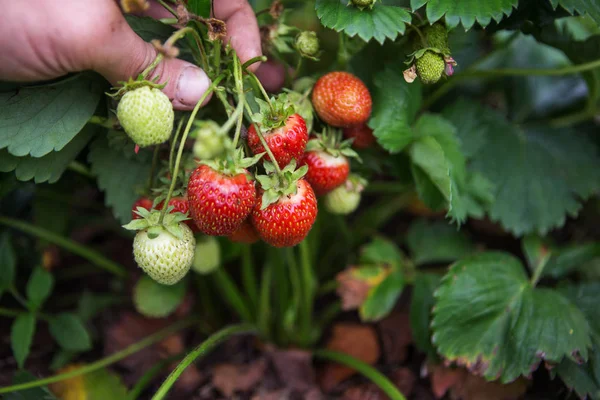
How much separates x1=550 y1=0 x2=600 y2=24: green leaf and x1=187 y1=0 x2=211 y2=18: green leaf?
0.51 m

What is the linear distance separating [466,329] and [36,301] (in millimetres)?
822

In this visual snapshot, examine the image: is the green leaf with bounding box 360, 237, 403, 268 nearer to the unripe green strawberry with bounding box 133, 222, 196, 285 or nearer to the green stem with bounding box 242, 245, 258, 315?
A: the green stem with bounding box 242, 245, 258, 315

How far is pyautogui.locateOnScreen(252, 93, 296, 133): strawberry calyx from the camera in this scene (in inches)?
25.3

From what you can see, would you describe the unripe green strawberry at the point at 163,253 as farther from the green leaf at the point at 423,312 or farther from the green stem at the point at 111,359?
the green leaf at the point at 423,312

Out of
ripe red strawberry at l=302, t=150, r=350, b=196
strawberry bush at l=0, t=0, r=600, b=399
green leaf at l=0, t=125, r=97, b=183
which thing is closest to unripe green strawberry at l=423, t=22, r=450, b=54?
strawberry bush at l=0, t=0, r=600, b=399

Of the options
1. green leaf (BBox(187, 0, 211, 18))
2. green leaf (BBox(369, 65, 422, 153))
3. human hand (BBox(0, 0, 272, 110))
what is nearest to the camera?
human hand (BBox(0, 0, 272, 110))

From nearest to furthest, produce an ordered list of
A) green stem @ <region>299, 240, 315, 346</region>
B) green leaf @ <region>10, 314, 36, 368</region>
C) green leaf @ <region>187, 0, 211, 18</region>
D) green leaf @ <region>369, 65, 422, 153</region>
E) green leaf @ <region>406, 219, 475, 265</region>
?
green leaf @ <region>187, 0, 211, 18</region> < green leaf @ <region>369, 65, 422, 153</region> < green leaf @ <region>10, 314, 36, 368</region> < green stem @ <region>299, 240, 315, 346</region> < green leaf @ <region>406, 219, 475, 265</region>

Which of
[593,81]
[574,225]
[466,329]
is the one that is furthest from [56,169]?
[574,225]

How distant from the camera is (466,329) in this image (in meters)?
0.89

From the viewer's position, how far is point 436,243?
Answer: 46.1 inches

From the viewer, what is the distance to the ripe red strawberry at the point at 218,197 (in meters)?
0.59

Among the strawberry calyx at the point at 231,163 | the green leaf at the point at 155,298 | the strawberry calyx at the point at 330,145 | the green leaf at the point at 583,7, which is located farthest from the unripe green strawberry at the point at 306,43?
the green leaf at the point at 155,298

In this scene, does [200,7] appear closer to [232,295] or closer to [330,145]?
[330,145]

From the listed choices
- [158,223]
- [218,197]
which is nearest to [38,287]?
[158,223]
